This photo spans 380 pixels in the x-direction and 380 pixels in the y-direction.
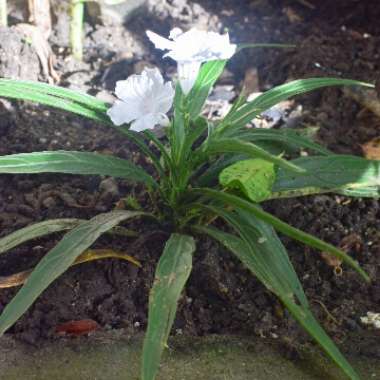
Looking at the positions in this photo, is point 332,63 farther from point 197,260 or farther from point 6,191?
point 6,191

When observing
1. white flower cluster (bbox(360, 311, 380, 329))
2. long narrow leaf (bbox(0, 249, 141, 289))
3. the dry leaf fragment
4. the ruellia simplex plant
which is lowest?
the dry leaf fragment

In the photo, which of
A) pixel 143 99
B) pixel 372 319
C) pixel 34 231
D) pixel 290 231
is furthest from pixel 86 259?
pixel 372 319

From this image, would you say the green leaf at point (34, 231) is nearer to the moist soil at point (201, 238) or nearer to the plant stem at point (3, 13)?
the moist soil at point (201, 238)

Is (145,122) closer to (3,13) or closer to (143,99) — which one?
(143,99)

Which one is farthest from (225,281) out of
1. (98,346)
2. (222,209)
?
(98,346)

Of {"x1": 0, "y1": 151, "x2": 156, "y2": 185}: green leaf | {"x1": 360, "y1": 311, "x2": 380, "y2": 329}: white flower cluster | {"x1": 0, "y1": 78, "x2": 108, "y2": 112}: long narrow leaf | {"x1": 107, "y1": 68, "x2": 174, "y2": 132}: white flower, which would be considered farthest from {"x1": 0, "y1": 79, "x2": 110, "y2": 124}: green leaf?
{"x1": 360, "y1": 311, "x2": 380, "y2": 329}: white flower cluster

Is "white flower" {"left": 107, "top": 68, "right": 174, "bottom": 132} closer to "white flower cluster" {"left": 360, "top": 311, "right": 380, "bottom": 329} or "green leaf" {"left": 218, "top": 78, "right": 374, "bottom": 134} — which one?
"green leaf" {"left": 218, "top": 78, "right": 374, "bottom": 134}

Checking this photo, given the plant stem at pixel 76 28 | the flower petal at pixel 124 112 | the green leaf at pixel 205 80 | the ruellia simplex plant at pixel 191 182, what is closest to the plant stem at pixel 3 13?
the plant stem at pixel 76 28
